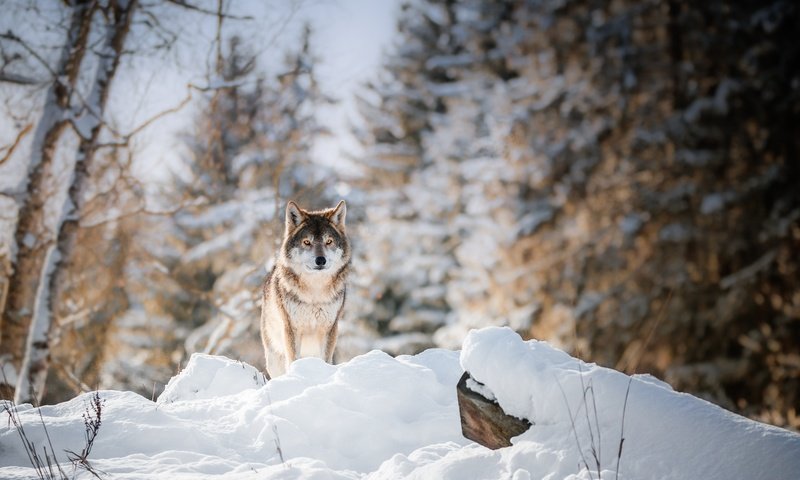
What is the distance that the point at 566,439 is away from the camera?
9.74ft

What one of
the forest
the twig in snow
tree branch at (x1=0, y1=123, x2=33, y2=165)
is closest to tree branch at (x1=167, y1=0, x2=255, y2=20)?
the forest

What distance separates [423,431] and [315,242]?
2775mm

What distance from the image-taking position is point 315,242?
588 cm

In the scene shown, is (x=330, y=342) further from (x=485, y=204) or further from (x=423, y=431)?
(x=485, y=204)

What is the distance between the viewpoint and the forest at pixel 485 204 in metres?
8.70

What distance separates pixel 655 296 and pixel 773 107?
225 inches

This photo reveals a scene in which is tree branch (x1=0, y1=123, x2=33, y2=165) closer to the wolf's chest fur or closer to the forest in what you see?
the forest

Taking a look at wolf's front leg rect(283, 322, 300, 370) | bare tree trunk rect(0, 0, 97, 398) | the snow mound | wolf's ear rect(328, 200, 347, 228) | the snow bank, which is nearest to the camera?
the snow bank

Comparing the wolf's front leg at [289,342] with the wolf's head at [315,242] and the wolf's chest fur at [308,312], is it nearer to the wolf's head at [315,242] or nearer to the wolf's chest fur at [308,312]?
the wolf's chest fur at [308,312]

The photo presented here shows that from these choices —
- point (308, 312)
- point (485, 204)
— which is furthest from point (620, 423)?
point (485, 204)

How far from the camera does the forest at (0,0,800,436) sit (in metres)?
8.70

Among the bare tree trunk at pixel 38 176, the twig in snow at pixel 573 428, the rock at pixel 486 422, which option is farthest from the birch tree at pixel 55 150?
the twig in snow at pixel 573 428

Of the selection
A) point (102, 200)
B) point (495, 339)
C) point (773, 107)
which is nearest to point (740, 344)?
point (773, 107)

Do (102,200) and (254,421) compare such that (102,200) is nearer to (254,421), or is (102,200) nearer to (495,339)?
(254,421)
